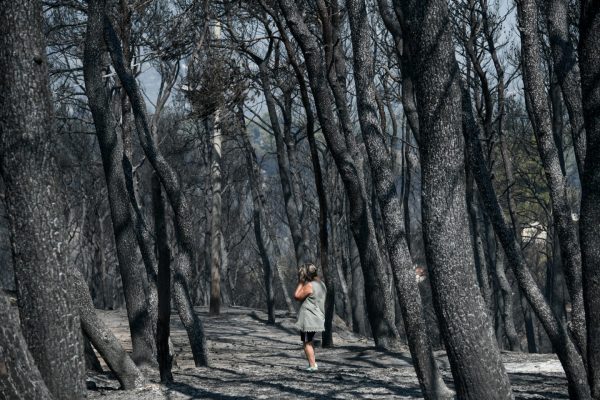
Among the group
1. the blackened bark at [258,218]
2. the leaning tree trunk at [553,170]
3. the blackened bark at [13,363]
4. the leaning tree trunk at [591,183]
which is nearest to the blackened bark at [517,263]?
the leaning tree trunk at [553,170]

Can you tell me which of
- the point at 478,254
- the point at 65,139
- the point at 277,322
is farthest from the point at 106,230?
the point at 478,254

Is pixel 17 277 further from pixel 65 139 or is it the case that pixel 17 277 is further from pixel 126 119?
pixel 65 139

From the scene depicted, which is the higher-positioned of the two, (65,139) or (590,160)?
(65,139)

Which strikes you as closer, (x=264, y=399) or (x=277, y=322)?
(x=264, y=399)

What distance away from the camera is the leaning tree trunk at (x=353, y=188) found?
10406 millimetres

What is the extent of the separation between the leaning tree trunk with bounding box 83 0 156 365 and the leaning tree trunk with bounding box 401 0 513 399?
21.0 ft

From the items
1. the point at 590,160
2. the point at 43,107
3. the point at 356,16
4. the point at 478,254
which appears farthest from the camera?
the point at 478,254

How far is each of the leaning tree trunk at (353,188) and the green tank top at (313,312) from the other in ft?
2.69

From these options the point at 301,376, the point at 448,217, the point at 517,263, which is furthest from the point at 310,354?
the point at 448,217

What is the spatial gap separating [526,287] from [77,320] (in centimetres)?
474

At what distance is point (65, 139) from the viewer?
35.8 metres

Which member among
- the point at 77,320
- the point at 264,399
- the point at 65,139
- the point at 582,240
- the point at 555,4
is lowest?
the point at 264,399

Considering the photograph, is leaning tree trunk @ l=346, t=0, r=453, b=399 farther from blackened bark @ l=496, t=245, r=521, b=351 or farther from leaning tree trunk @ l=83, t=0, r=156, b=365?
blackened bark @ l=496, t=245, r=521, b=351

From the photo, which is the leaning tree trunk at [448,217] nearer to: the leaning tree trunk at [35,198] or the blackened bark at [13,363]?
the leaning tree trunk at [35,198]
